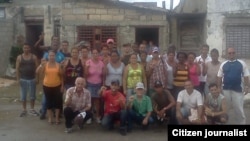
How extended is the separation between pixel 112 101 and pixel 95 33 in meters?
7.55

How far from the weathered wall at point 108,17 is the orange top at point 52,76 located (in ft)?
22.0

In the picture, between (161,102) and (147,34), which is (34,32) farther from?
(161,102)

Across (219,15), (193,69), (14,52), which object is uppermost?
(219,15)

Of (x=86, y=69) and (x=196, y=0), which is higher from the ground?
(x=196, y=0)

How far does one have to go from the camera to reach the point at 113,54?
9008 mm

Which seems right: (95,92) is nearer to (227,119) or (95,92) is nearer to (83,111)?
(83,111)

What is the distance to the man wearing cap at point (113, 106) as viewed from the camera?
28.4 ft

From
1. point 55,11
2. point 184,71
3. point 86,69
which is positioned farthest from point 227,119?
point 55,11

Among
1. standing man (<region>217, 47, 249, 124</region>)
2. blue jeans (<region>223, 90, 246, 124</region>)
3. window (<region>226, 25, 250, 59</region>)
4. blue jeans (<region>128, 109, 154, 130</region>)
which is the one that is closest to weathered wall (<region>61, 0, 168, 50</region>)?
window (<region>226, 25, 250, 59</region>)

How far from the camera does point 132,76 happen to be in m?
8.94

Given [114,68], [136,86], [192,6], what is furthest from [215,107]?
[192,6]

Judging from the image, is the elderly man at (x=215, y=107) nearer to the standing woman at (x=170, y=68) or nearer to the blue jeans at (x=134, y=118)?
the standing woman at (x=170, y=68)

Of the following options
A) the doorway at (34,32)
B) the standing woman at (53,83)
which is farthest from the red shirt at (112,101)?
the doorway at (34,32)

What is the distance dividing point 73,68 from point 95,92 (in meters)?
0.71
